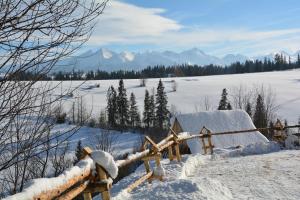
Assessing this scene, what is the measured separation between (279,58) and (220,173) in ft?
627

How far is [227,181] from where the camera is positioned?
9750mm

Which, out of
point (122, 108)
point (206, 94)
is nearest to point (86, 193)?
point (122, 108)

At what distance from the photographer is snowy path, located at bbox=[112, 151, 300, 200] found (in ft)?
26.0

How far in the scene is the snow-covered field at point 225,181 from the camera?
791cm

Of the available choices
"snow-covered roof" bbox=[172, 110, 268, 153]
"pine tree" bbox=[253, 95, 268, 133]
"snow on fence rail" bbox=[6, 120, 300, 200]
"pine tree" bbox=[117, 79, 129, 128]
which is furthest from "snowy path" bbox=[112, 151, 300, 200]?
"pine tree" bbox=[117, 79, 129, 128]

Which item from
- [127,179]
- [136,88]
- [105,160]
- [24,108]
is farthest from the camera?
[136,88]

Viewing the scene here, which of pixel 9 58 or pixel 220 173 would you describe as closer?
pixel 9 58

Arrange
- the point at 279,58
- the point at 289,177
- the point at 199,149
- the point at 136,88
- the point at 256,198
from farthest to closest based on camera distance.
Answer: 1. the point at 279,58
2. the point at 136,88
3. the point at 199,149
4. the point at 289,177
5. the point at 256,198

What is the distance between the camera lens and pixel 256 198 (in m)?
8.06

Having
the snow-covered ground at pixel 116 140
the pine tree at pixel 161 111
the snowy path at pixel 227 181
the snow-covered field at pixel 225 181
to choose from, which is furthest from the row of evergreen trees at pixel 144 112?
the snowy path at pixel 227 181

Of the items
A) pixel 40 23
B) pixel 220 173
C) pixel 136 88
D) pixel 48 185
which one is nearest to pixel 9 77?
pixel 40 23

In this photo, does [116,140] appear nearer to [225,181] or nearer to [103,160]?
[225,181]

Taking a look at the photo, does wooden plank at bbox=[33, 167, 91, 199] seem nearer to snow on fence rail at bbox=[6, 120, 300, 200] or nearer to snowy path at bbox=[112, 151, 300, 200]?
snow on fence rail at bbox=[6, 120, 300, 200]

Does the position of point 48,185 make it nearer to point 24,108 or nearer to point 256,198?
point 24,108
